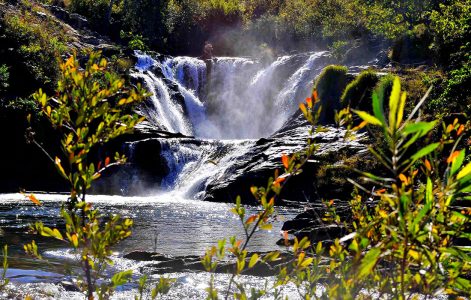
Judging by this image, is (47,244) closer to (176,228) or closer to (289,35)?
(176,228)

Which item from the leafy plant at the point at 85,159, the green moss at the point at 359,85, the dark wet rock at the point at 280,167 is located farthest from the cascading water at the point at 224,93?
the leafy plant at the point at 85,159

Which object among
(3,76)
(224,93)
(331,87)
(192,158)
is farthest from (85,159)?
(224,93)

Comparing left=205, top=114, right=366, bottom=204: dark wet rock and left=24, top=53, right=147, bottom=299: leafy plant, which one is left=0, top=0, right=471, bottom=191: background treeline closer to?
left=205, top=114, right=366, bottom=204: dark wet rock

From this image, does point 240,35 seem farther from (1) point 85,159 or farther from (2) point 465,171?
(2) point 465,171

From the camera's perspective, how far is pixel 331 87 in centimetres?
2288

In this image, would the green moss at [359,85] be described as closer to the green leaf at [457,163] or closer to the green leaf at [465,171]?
the green leaf at [457,163]

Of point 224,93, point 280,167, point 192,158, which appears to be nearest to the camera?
point 280,167

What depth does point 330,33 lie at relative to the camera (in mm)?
33281

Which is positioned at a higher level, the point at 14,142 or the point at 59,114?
the point at 59,114

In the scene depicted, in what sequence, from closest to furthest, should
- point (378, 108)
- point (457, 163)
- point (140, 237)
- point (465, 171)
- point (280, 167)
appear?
point (378, 108) → point (465, 171) → point (457, 163) → point (140, 237) → point (280, 167)

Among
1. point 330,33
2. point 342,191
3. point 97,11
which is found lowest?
point 342,191

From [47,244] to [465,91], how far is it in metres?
8.49

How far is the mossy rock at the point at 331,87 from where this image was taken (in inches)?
886

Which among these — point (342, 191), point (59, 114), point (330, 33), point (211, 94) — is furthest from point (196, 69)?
point (59, 114)
